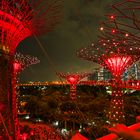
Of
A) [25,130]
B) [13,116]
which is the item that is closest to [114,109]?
[25,130]

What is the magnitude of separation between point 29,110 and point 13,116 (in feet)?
51.9

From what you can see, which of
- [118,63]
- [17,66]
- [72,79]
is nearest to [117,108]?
[118,63]

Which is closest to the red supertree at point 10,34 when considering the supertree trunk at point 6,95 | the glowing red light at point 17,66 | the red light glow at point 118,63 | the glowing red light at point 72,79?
the supertree trunk at point 6,95

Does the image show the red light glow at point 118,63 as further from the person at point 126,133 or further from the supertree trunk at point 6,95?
the person at point 126,133

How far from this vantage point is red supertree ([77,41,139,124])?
1072cm

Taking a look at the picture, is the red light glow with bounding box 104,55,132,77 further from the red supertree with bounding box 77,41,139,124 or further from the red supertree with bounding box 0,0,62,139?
Result: the red supertree with bounding box 0,0,62,139

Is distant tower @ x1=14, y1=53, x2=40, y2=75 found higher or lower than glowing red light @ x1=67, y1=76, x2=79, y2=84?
higher

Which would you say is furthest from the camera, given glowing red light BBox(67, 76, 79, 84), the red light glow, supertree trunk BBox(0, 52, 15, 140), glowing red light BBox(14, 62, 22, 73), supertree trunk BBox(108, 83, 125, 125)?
glowing red light BBox(67, 76, 79, 84)

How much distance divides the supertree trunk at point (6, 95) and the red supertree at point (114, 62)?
372 centimetres

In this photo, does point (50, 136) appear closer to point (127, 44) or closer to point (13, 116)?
point (13, 116)

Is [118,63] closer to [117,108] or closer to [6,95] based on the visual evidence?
[117,108]

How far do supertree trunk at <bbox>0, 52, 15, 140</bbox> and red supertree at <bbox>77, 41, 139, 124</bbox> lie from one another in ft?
12.2

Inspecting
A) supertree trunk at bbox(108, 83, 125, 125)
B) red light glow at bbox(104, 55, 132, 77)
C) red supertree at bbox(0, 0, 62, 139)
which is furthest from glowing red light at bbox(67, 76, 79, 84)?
red supertree at bbox(0, 0, 62, 139)

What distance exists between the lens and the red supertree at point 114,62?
422 inches
